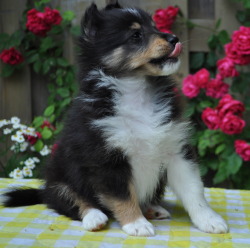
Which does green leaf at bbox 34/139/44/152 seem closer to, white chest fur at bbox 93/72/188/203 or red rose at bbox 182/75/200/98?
red rose at bbox 182/75/200/98

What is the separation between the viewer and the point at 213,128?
4.34m

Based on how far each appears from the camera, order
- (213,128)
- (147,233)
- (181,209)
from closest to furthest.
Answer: (147,233)
(181,209)
(213,128)

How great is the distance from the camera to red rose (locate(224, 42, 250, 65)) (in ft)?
14.2

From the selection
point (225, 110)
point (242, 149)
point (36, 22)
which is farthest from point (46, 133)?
point (242, 149)

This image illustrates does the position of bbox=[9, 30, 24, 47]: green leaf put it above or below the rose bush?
above

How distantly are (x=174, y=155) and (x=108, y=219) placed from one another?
54 cm

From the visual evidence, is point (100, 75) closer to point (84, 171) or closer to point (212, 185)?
point (84, 171)

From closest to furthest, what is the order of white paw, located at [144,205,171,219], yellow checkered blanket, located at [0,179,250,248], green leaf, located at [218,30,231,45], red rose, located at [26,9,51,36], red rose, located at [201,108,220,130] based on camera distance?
1. yellow checkered blanket, located at [0,179,250,248]
2. white paw, located at [144,205,171,219]
3. red rose, located at [201,108,220,130]
4. green leaf, located at [218,30,231,45]
5. red rose, located at [26,9,51,36]

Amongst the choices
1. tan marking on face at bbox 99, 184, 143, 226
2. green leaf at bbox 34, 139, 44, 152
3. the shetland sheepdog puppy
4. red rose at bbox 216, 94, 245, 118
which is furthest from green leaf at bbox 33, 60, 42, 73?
tan marking on face at bbox 99, 184, 143, 226

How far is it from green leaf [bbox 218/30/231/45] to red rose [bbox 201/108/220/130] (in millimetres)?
670

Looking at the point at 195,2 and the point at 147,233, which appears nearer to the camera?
the point at 147,233

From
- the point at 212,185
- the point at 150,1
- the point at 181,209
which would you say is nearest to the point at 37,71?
the point at 150,1

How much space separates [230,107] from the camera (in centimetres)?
425

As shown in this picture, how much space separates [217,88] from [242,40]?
464mm
